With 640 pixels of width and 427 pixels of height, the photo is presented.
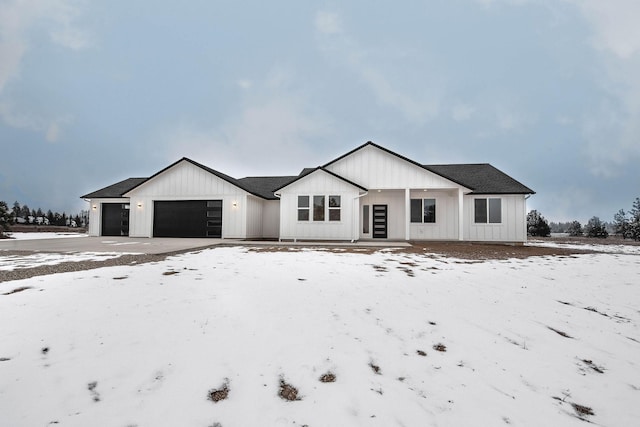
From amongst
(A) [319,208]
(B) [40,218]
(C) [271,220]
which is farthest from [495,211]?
(B) [40,218]

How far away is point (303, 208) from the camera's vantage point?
13781 millimetres

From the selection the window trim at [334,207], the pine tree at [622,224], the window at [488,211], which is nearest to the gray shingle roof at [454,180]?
the window at [488,211]

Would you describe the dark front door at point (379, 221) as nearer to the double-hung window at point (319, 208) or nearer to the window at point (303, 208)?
the double-hung window at point (319, 208)

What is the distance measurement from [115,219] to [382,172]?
690 inches

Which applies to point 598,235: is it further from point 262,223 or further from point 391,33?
point 391,33

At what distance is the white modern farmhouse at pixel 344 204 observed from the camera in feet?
44.5

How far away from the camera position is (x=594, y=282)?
5062 millimetres

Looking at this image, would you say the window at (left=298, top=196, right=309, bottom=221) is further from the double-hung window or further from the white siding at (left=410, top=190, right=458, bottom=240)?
the white siding at (left=410, top=190, right=458, bottom=240)

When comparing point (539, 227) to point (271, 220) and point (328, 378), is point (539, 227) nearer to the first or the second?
point (271, 220)

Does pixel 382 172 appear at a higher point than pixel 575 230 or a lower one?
higher

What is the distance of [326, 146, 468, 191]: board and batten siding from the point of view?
44.9 feet

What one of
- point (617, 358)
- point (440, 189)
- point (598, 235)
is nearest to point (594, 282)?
point (617, 358)

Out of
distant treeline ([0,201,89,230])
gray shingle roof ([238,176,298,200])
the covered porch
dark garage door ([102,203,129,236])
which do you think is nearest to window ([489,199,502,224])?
the covered porch

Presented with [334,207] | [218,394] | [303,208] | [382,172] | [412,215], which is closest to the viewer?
[218,394]
